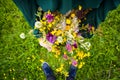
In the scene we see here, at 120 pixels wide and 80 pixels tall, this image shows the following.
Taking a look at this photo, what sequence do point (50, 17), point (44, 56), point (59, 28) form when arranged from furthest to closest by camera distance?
point (44, 56) < point (59, 28) < point (50, 17)

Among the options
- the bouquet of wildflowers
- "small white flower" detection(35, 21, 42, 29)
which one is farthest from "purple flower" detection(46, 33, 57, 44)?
"small white flower" detection(35, 21, 42, 29)

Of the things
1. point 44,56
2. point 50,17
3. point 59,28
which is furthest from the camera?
point 44,56

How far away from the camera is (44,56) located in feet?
12.1

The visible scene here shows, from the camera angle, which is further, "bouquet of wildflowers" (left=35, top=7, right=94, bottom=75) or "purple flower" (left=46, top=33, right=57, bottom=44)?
A: "purple flower" (left=46, top=33, right=57, bottom=44)

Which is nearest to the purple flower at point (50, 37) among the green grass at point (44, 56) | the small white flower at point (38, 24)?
the small white flower at point (38, 24)

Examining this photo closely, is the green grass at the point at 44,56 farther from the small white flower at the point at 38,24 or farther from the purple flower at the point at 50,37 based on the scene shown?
the small white flower at the point at 38,24

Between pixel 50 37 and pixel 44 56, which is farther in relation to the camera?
pixel 44 56

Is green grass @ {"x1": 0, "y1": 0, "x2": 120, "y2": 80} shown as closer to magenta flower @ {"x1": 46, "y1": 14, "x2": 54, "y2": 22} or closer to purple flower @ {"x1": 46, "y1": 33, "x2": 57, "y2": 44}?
purple flower @ {"x1": 46, "y1": 33, "x2": 57, "y2": 44}

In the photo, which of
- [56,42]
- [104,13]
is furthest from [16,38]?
[104,13]

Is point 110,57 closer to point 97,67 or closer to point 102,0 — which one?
point 97,67

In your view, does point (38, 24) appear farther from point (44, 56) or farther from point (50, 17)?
point (44, 56)

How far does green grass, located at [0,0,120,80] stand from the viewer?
11.8ft

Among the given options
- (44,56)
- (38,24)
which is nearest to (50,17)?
(38,24)

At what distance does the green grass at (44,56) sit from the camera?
141 inches
